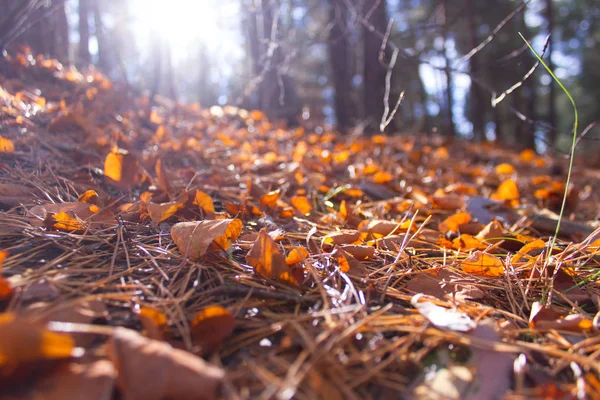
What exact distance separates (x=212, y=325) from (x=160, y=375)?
20 cm

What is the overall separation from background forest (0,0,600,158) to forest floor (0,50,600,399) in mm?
675

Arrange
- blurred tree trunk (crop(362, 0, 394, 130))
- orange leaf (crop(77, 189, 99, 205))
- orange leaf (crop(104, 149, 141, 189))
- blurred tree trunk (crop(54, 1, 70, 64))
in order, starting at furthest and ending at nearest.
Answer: blurred tree trunk (crop(362, 0, 394, 130)) → blurred tree trunk (crop(54, 1, 70, 64)) → orange leaf (crop(104, 149, 141, 189)) → orange leaf (crop(77, 189, 99, 205))

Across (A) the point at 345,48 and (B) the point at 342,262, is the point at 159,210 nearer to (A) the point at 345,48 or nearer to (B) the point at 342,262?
(B) the point at 342,262

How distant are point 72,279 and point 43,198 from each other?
68 cm

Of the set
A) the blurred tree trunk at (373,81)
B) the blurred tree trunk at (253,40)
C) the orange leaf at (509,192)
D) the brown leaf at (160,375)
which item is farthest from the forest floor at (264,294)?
the blurred tree trunk at (373,81)

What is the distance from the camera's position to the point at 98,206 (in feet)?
4.62

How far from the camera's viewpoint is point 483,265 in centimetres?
123

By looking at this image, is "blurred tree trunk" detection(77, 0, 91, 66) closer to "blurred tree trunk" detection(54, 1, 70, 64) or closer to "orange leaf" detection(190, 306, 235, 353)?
"blurred tree trunk" detection(54, 1, 70, 64)

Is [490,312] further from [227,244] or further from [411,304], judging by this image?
[227,244]

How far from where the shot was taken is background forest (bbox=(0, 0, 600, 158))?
2578 millimetres

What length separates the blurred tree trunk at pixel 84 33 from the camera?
21.2ft

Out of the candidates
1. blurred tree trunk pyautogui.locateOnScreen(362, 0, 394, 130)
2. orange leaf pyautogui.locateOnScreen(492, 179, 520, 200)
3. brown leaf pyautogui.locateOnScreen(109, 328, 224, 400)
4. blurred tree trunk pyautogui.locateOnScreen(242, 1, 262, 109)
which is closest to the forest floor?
brown leaf pyautogui.locateOnScreen(109, 328, 224, 400)

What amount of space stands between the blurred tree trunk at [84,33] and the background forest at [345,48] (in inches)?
1.1

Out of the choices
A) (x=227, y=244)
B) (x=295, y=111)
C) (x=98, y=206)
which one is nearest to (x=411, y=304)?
(x=227, y=244)
